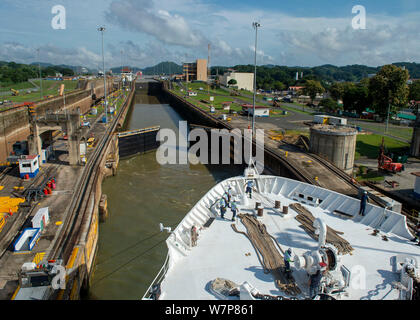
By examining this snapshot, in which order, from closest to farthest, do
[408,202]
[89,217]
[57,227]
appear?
[57,227] → [89,217] → [408,202]

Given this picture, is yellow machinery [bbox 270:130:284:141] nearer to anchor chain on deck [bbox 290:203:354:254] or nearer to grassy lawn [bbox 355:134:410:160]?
grassy lawn [bbox 355:134:410:160]

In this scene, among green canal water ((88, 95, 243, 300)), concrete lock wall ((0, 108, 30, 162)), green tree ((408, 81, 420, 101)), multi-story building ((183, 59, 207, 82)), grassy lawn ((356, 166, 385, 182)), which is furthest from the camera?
multi-story building ((183, 59, 207, 82))

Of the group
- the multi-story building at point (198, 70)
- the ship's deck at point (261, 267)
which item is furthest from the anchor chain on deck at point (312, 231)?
the multi-story building at point (198, 70)

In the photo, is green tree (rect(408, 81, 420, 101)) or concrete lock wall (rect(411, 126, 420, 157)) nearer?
concrete lock wall (rect(411, 126, 420, 157))

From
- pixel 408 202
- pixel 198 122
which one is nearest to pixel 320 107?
pixel 198 122

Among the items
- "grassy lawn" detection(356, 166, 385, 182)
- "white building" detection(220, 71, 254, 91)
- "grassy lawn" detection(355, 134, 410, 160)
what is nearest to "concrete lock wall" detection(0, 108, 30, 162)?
"grassy lawn" detection(356, 166, 385, 182)

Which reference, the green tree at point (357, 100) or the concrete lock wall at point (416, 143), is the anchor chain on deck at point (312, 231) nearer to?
the concrete lock wall at point (416, 143)
